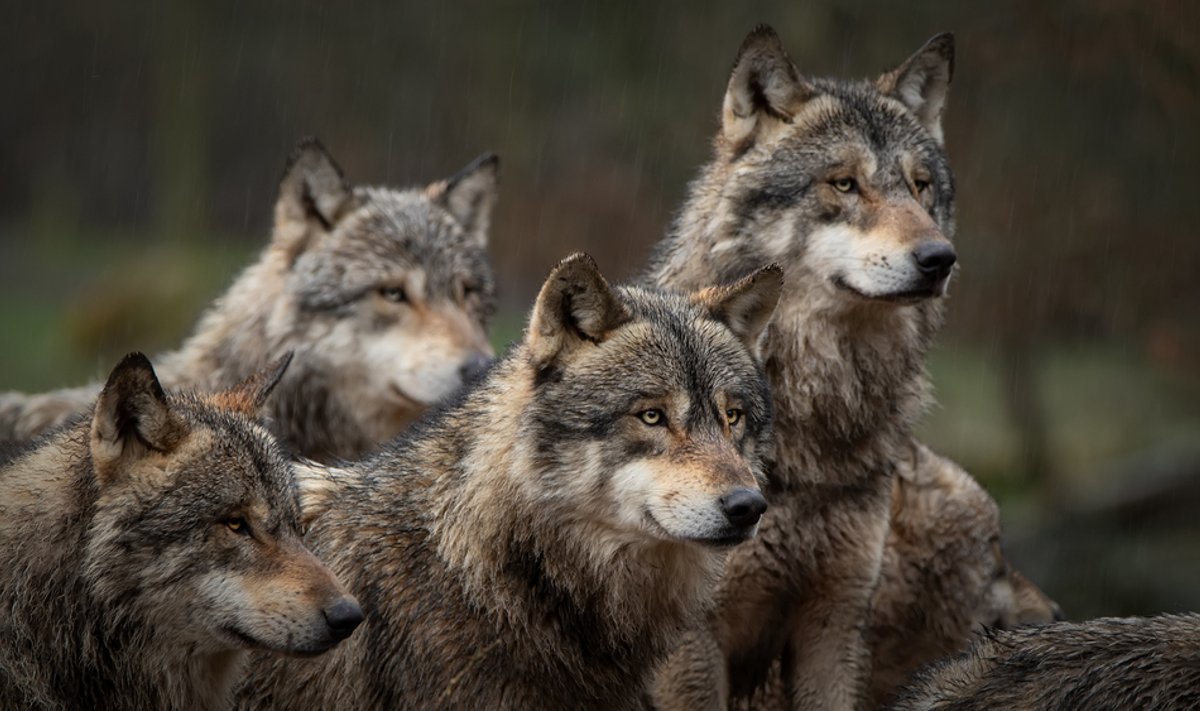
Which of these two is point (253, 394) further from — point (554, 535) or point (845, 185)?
point (845, 185)

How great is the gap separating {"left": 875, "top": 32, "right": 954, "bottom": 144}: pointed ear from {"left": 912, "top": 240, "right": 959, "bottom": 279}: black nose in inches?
38.4

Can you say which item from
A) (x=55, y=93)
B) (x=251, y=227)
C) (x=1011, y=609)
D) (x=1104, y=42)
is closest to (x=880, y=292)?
(x=1011, y=609)

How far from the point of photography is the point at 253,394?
4.90m

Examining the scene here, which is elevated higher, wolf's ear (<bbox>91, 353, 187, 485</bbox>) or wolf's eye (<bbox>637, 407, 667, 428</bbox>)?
wolf's ear (<bbox>91, 353, 187, 485</bbox>)

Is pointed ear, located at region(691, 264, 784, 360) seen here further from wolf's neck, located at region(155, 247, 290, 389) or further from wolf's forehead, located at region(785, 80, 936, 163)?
wolf's neck, located at region(155, 247, 290, 389)

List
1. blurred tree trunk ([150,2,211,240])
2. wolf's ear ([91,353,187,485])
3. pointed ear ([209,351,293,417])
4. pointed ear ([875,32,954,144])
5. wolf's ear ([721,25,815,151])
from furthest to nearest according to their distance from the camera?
blurred tree trunk ([150,2,211,240]) < pointed ear ([875,32,954,144]) < wolf's ear ([721,25,815,151]) < pointed ear ([209,351,293,417]) < wolf's ear ([91,353,187,485])

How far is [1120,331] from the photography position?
41.6 ft

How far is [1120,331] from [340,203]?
7645 millimetres

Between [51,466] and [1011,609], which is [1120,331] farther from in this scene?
[51,466]

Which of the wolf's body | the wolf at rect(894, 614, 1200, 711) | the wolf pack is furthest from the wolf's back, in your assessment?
the wolf at rect(894, 614, 1200, 711)

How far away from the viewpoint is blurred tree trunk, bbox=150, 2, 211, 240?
675 inches

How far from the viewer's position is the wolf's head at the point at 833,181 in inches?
234

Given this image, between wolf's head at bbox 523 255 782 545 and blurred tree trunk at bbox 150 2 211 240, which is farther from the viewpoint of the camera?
blurred tree trunk at bbox 150 2 211 240

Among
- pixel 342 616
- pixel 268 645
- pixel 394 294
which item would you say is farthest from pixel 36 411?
pixel 342 616
